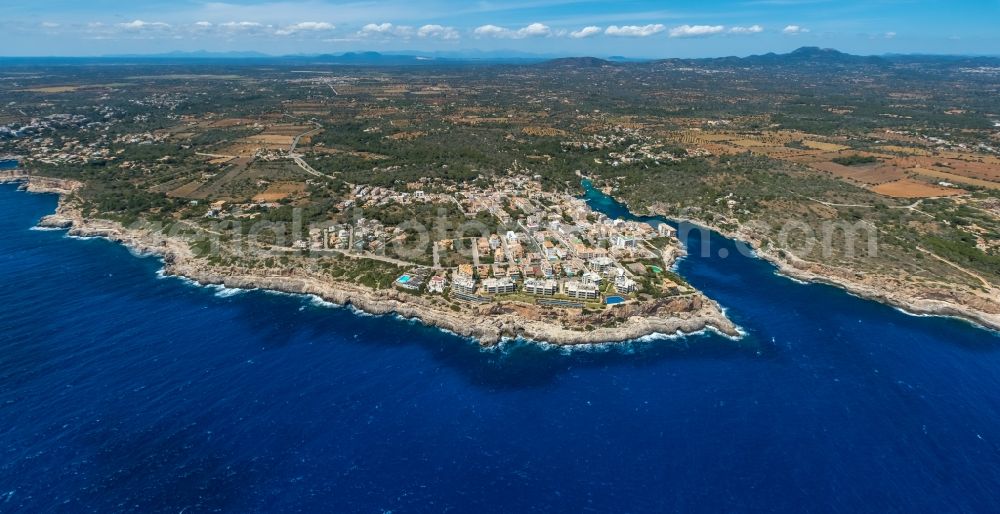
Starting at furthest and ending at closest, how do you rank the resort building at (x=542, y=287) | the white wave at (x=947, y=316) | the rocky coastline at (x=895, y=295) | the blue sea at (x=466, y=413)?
the rocky coastline at (x=895, y=295) → the resort building at (x=542, y=287) → the white wave at (x=947, y=316) → the blue sea at (x=466, y=413)

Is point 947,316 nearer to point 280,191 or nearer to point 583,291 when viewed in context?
point 583,291

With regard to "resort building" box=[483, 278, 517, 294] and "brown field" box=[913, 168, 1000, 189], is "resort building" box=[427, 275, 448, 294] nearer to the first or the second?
"resort building" box=[483, 278, 517, 294]

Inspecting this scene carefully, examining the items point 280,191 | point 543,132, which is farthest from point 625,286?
point 543,132

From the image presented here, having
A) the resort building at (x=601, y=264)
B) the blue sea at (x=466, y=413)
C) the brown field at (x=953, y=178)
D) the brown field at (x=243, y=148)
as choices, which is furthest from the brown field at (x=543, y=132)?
the blue sea at (x=466, y=413)

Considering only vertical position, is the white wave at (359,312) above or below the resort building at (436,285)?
below

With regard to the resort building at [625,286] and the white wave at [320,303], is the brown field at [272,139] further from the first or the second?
the resort building at [625,286]

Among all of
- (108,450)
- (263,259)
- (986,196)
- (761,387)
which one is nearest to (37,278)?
(263,259)

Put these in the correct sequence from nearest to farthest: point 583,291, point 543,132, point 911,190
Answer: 1. point 583,291
2. point 911,190
3. point 543,132
